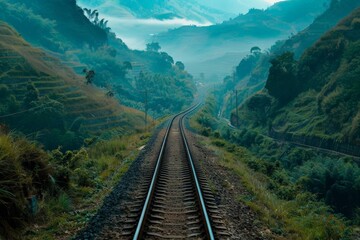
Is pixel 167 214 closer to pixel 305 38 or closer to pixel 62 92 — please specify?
pixel 62 92

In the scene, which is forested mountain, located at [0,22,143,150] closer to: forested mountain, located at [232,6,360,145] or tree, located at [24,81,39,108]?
tree, located at [24,81,39,108]

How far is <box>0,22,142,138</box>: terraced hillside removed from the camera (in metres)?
64.9

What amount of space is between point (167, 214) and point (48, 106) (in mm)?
55566

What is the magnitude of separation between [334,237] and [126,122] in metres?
69.0

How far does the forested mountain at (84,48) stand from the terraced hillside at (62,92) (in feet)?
105

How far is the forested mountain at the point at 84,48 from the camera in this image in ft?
406

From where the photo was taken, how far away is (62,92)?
71.2 meters

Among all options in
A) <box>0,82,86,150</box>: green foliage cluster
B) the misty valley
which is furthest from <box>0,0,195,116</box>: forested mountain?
<box>0,82,86,150</box>: green foliage cluster

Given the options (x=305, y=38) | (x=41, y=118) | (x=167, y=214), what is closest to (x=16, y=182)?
(x=167, y=214)

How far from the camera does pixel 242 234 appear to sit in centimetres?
851

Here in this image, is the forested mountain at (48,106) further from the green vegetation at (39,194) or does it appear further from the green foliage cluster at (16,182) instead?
the green foliage cluster at (16,182)

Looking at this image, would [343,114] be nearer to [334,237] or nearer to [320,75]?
[320,75]

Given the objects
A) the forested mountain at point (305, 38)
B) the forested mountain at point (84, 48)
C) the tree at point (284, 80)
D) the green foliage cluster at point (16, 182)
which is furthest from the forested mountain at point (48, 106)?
the forested mountain at point (305, 38)

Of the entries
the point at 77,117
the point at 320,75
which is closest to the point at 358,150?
the point at 320,75
